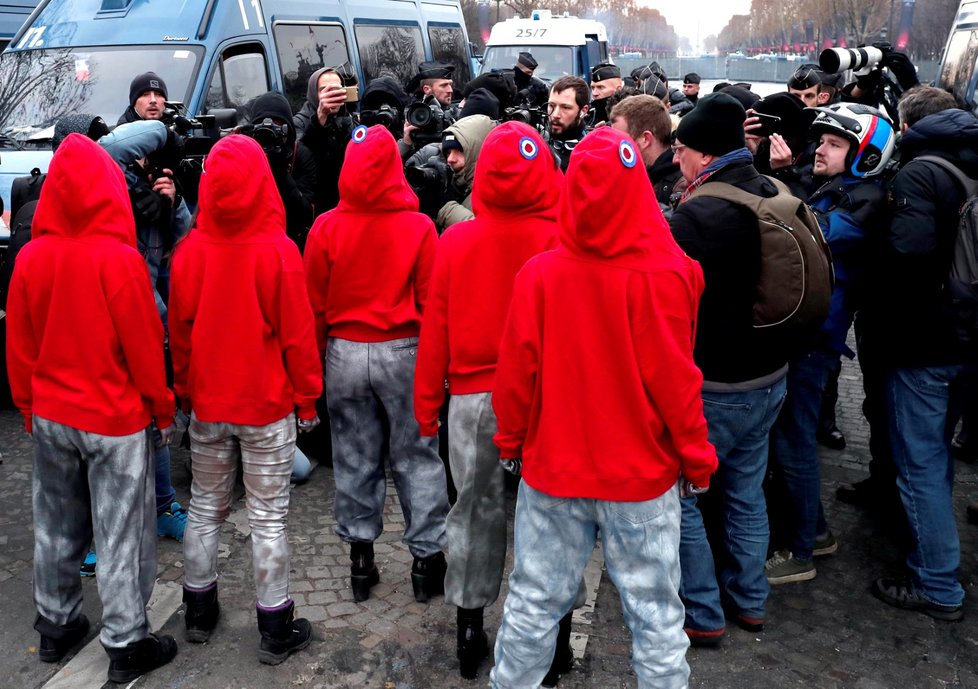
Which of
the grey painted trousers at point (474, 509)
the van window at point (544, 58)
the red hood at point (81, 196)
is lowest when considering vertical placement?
the grey painted trousers at point (474, 509)

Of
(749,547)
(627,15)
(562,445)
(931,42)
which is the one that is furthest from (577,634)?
(627,15)

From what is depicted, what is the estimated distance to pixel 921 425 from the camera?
13.1 ft

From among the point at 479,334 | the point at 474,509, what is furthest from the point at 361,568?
the point at 479,334

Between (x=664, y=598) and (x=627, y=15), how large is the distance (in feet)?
452

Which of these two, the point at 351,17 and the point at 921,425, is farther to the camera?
the point at 351,17

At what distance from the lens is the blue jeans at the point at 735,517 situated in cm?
359

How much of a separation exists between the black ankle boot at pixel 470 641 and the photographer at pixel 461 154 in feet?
6.10

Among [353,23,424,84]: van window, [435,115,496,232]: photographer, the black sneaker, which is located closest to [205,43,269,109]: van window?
[353,23,424,84]: van window

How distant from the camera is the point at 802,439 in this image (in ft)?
13.8

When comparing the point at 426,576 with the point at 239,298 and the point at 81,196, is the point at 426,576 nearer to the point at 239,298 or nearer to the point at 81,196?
the point at 239,298

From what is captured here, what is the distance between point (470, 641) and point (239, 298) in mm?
1521

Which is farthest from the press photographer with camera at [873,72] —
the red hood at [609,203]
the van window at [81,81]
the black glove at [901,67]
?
the van window at [81,81]

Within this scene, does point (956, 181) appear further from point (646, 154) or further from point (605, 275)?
point (605, 275)

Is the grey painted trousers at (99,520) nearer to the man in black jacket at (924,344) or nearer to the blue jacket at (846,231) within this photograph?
the blue jacket at (846,231)
